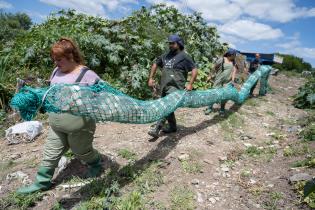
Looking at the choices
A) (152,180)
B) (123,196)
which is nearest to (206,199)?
(152,180)

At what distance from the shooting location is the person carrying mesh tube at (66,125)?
326 cm

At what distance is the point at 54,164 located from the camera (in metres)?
3.54

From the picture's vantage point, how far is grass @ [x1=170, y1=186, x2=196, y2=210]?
135 inches

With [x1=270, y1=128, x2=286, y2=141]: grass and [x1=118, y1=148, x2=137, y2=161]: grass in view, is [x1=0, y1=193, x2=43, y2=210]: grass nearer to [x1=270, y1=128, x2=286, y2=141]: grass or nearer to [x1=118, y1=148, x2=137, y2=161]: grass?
[x1=118, y1=148, x2=137, y2=161]: grass

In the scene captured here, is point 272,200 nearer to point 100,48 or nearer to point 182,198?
point 182,198

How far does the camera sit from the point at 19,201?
3426 millimetres

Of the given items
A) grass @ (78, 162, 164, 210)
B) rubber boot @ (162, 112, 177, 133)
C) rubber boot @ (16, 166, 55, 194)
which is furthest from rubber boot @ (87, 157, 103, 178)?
rubber boot @ (162, 112, 177, 133)

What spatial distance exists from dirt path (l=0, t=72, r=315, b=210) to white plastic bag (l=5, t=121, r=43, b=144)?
14cm

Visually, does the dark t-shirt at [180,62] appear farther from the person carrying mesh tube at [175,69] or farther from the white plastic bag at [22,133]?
the white plastic bag at [22,133]

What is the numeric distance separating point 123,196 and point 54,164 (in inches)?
31.7

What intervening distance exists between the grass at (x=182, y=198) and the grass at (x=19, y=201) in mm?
1413

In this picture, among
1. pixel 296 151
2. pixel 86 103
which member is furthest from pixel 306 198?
pixel 86 103

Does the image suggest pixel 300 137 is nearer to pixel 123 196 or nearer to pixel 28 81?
pixel 123 196

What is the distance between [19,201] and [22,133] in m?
2.00
